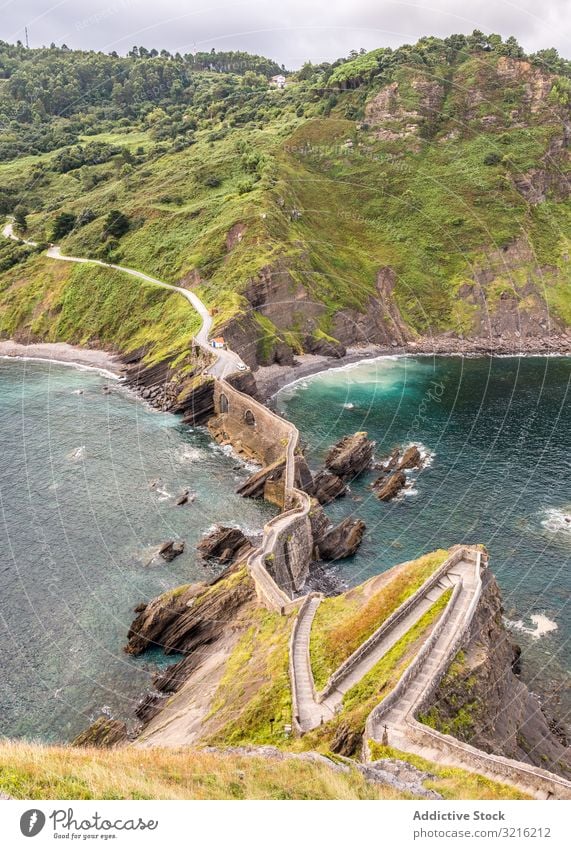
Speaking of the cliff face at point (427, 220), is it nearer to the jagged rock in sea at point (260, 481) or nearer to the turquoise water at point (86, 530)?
the turquoise water at point (86, 530)

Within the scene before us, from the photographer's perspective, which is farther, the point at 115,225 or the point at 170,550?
the point at 115,225

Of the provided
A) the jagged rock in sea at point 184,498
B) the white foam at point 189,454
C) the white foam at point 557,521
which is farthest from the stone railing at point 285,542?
the white foam at point 557,521

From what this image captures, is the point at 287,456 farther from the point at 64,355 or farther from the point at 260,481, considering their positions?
the point at 64,355

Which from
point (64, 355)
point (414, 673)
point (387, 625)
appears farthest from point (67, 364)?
point (414, 673)

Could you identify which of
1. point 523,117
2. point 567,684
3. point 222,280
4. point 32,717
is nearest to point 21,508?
point 32,717

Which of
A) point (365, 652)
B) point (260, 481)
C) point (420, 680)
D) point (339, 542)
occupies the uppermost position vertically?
point (420, 680)

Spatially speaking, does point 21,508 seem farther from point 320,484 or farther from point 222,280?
point 222,280

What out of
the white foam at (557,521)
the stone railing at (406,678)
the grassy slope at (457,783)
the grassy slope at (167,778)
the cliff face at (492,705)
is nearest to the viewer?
the grassy slope at (167,778)
